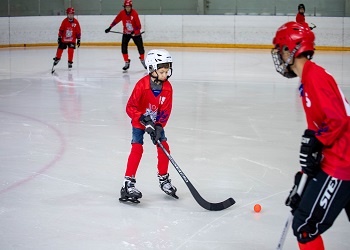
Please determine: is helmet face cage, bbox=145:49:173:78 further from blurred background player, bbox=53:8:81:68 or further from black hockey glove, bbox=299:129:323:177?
blurred background player, bbox=53:8:81:68

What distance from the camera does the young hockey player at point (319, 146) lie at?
2297mm

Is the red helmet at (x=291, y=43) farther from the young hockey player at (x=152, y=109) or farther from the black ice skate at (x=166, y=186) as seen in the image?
the black ice skate at (x=166, y=186)

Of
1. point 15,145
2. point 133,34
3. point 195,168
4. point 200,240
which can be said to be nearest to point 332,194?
point 200,240

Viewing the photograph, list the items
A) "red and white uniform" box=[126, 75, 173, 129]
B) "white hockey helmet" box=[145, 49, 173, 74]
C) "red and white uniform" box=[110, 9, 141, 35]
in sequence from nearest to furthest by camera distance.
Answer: "white hockey helmet" box=[145, 49, 173, 74]
"red and white uniform" box=[126, 75, 173, 129]
"red and white uniform" box=[110, 9, 141, 35]

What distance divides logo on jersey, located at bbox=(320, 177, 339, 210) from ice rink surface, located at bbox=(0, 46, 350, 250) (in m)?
0.90

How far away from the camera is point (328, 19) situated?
1597 cm

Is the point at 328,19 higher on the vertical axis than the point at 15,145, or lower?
higher

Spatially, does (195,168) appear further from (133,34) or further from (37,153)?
(133,34)

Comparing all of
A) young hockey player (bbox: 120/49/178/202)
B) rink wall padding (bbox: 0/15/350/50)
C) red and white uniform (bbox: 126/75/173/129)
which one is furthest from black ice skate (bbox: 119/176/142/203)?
rink wall padding (bbox: 0/15/350/50)

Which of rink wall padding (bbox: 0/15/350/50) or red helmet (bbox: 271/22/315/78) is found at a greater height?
rink wall padding (bbox: 0/15/350/50)

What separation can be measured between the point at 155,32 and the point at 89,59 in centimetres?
399

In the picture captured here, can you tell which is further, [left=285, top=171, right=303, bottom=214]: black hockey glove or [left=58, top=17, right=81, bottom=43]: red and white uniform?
[left=58, top=17, right=81, bottom=43]: red and white uniform

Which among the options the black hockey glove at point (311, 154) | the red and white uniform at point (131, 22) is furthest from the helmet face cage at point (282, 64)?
the red and white uniform at point (131, 22)

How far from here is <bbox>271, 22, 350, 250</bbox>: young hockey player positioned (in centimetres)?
230
